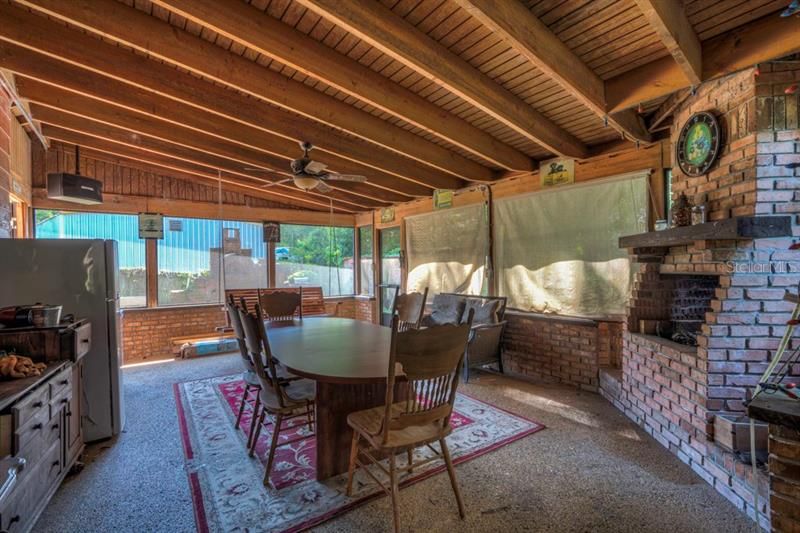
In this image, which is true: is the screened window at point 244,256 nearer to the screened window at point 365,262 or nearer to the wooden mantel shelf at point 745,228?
the screened window at point 365,262

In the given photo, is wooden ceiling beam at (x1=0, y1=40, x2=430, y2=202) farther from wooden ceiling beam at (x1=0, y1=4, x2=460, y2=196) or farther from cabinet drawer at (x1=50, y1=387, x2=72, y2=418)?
cabinet drawer at (x1=50, y1=387, x2=72, y2=418)

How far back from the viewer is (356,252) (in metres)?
7.71

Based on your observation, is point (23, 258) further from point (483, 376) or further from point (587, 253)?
point (587, 253)

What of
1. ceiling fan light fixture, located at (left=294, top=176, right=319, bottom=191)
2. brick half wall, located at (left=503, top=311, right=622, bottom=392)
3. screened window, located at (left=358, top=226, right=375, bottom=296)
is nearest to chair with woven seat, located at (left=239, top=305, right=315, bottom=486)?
ceiling fan light fixture, located at (left=294, top=176, right=319, bottom=191)

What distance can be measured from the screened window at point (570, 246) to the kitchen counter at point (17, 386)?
165 inches

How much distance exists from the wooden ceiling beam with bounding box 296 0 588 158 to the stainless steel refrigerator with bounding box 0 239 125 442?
2417mm

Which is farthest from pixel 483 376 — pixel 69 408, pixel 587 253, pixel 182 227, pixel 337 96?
pixel 182 227

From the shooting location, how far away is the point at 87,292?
2768 mm

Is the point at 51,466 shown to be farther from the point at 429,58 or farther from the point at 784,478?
the point at 784,478

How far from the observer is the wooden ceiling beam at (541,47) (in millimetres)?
1908

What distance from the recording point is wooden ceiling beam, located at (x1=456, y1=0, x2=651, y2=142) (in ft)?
6.26

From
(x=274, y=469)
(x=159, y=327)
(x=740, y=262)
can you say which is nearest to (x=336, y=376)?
(x=274, y=469)

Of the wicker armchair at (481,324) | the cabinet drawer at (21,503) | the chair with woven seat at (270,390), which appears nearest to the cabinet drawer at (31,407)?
the cabinet drawer at (21,503)

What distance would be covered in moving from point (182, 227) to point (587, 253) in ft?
19.3
